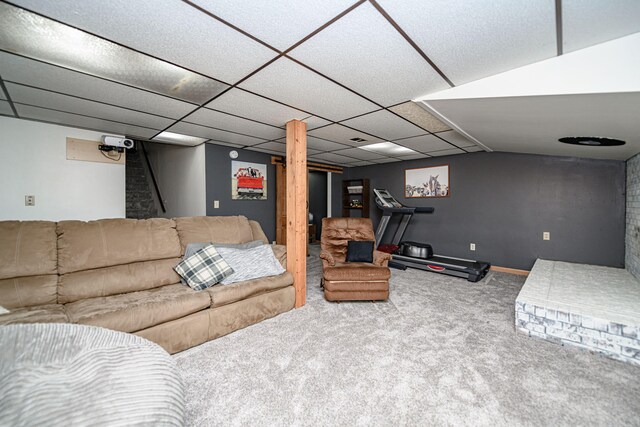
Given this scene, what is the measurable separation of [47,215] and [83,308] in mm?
2497

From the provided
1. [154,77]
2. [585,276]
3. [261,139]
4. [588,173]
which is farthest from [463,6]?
[588,173]

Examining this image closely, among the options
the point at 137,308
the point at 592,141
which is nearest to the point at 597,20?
the point at 592,141

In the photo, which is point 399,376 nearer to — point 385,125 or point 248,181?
point 385,125

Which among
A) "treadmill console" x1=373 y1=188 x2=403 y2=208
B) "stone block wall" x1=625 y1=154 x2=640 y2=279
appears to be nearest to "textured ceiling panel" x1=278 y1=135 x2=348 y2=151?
"treadmill console" x1=373 y1=188 x2=403 y2=208

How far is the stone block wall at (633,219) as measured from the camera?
10.0 feet

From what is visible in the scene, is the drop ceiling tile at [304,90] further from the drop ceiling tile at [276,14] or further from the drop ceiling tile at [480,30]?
the drop ceiling tile at [480,30]

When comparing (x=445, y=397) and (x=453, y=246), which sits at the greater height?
(x=453, y=246)

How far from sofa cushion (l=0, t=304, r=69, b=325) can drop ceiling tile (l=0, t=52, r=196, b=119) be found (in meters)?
1.74

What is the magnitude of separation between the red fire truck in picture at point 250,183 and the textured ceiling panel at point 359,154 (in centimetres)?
162

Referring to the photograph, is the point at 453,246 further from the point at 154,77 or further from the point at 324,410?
the point at 154,77

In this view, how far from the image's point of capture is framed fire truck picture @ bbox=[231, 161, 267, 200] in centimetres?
472

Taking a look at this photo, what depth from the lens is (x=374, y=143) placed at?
4.22 metres

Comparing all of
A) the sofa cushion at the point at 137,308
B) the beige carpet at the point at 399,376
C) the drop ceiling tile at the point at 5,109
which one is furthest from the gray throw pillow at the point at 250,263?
the drop ceiling tile at the point at 5,109

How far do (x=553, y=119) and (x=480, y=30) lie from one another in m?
1.45
